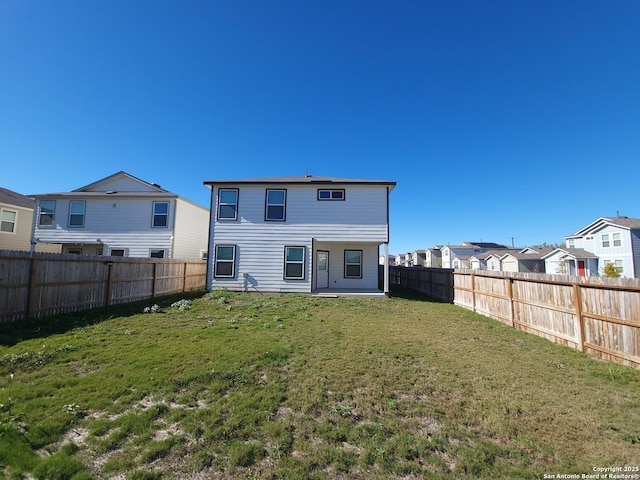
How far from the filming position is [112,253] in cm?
1636

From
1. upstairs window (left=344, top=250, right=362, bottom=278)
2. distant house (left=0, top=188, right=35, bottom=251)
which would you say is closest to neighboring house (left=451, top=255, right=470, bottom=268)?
upstairs window (left=344, top=250, right=362, bottom=278)

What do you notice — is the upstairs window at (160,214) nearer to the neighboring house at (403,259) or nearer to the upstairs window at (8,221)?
the upstairs window at (8,221)

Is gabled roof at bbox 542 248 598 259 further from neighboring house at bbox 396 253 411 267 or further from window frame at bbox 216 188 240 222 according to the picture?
neighboring house at bbox 396 253 411 267

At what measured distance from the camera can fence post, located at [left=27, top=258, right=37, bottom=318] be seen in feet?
23.2

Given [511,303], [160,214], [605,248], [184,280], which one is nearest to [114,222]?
[160,214]

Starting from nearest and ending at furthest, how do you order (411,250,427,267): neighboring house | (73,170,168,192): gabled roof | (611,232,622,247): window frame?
(73,170,168,192): gabled roof, (611,232,622,247): window frame, (411,250,427,267): neighboring house

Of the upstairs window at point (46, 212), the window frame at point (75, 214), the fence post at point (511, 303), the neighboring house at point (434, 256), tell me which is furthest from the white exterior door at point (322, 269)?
the neighboring house at point (434, 256)

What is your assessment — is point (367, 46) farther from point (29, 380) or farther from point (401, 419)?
point (29, 380)

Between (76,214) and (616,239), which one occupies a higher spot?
(616,239)

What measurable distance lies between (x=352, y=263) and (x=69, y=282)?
11684 mm

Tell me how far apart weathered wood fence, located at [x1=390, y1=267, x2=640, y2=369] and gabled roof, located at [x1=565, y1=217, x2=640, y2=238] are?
1126 inches

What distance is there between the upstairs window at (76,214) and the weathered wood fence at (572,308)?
21196mm

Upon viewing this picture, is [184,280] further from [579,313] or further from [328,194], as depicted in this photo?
[579,313]

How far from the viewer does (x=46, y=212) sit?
16.4 meters
